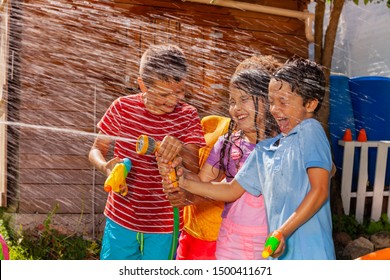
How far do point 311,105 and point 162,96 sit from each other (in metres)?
0.56

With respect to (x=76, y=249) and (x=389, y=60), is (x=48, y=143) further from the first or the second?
(x=389, y=60)

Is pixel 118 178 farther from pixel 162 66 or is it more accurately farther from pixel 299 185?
pixel 299 185

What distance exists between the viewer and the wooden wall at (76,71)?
4.41 metres

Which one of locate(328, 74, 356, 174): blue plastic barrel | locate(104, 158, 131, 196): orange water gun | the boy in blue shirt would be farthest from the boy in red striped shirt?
locate(328, 74, 356, 174): blue plastic barrel

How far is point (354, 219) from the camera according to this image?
17.3ft

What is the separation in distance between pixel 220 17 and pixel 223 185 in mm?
2833

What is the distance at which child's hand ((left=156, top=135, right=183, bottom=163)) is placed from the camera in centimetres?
203

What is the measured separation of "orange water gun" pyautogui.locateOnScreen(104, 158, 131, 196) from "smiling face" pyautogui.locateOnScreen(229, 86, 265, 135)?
404 millimetres

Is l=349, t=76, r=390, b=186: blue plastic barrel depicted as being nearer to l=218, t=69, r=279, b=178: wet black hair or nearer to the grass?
the grass

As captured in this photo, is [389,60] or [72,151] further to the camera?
[389,60]

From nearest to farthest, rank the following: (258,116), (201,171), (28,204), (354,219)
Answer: (258,116) → (201,171) → (28,204) → (354,219)

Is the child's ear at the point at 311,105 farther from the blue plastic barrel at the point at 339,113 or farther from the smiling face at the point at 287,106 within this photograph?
the blue plastic barrel at the point at 339,113

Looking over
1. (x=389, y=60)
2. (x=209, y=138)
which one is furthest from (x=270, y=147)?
(x=389, y=60)

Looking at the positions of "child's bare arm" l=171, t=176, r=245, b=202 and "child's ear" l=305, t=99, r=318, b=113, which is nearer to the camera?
"child's ear" l=305, t=99, r=318, b=113
